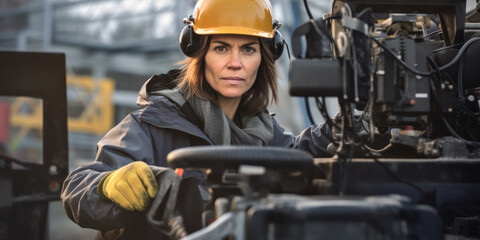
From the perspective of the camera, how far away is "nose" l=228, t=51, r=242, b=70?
7.81 feet

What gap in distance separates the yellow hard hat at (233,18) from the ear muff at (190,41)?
27 mm

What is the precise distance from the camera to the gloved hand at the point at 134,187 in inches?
62.6

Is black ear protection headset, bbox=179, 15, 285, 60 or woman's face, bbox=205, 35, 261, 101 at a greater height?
black ear protection headset, bbox=179, 15, 285, 60

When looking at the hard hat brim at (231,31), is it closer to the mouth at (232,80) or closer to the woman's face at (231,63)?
the woman's face at (231,63)

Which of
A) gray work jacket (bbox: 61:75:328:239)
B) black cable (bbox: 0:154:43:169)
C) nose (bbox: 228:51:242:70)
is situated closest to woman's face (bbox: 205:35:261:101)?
nose (bbox: 228:51:242:70)

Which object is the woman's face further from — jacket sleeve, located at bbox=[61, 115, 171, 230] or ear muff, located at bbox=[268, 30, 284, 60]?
jacket sleeve, located at bbox=[61, 115, 171, 230]

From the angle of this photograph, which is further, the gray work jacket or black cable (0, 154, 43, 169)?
black cable (0, 154, 43, 169)

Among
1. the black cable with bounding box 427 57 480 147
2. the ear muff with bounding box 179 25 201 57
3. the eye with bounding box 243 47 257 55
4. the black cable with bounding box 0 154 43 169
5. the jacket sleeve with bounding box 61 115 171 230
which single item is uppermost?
the ear muff with bounding box 179 25 201 57

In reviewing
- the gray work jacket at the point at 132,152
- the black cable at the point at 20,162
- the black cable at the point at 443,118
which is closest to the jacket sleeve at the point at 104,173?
the gray work jacket at the point at 132,152

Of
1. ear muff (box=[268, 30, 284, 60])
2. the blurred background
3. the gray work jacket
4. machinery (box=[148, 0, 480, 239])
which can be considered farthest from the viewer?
the blurred background

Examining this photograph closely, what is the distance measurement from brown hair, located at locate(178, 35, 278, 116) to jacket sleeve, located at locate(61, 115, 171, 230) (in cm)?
31

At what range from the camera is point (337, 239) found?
1.23m

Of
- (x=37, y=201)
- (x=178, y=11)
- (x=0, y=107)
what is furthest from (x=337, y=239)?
(x=0, y=107)

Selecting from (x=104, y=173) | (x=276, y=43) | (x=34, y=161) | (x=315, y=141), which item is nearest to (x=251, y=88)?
(x=276, y=43)
